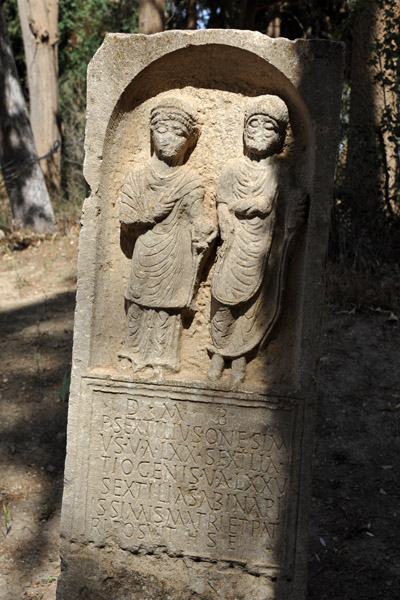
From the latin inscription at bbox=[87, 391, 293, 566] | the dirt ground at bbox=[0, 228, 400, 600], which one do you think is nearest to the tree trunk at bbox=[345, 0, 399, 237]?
the dirt ground at bbox=[0, 228, 400, 600]

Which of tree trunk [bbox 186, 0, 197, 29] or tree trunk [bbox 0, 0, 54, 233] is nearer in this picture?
tree trunk [bbox 0, 0, 54, 233]

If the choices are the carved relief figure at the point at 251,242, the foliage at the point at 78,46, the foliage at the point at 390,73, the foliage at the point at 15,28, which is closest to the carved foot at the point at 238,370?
the carved relief figure at the point at 251,242

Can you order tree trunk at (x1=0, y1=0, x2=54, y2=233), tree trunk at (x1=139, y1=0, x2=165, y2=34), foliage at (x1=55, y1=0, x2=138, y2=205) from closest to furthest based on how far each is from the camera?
1. tree trunk at (x1=139, y1=0, x2=165, y2=34)
2. tree trunk at (x1=0, y1=0, x2=54, y2=233)
3. foliage at (x1=55, y1=0, x2=138, y2=205)

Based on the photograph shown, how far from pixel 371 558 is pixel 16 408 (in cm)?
255

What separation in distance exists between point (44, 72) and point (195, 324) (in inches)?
304

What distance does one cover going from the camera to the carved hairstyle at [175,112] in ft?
9.57

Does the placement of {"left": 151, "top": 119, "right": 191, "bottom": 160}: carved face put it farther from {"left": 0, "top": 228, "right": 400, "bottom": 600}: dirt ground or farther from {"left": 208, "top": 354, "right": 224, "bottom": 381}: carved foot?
{"left": 0, "top": 228, "right": 400, "bottom": 600}: dirt ground

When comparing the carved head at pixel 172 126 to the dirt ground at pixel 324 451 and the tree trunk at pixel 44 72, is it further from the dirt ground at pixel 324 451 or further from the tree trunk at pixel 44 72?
the tree trunk at pixel 44 72

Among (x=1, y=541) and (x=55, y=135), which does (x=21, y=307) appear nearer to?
(x=1, y=541)

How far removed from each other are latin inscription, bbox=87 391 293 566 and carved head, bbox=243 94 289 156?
1118mm

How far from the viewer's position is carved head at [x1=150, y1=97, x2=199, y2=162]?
2.92m

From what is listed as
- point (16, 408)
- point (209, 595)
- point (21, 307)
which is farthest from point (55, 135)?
point (209, 595)

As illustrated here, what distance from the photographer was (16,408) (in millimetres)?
4785

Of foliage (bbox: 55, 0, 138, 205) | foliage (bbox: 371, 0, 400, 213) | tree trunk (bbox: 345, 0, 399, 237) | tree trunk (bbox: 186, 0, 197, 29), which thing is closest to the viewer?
foliage (bbox: 371, 0, 400, 213)
